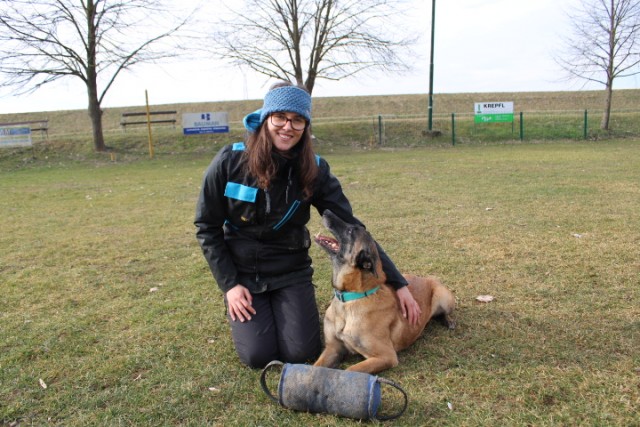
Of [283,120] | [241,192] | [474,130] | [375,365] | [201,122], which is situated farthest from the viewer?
[474,130]

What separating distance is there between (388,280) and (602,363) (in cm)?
151

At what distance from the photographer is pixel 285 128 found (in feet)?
10.9

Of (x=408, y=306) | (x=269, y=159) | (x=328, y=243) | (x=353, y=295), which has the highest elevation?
(x=269, y=159)

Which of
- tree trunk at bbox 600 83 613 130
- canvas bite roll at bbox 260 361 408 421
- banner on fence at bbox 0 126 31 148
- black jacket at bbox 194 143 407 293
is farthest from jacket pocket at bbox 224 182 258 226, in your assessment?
tree trunk at bbox 600 83 613 130

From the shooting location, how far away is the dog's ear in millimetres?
3295

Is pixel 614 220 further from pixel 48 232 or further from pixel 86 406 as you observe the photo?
pixel 48 232

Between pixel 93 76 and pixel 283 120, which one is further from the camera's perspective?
pixel 93 76

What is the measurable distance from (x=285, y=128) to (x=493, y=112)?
22.9 m

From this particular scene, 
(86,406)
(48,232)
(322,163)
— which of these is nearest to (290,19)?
(48,232)

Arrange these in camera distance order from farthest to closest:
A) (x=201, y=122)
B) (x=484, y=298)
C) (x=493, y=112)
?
(x=493, y=112) → (x=201, y=122) → (x=484, y=298)

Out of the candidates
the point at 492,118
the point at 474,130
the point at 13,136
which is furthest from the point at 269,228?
the point at 474,130

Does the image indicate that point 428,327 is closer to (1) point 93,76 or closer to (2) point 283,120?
(2) point 283,120

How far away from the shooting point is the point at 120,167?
1783 cm

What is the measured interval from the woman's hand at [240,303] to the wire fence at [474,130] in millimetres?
20103
